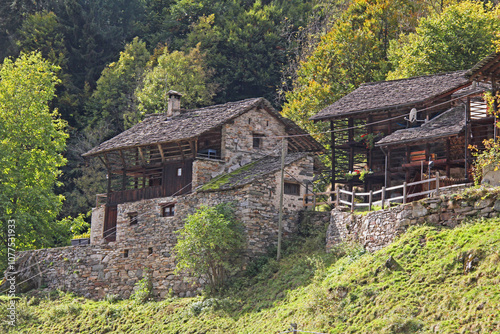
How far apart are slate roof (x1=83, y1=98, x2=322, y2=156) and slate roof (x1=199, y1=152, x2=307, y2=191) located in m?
2.30

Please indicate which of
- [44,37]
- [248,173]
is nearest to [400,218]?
[248,173]

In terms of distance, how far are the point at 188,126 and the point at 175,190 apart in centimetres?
308

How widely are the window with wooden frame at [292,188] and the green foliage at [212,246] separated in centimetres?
287

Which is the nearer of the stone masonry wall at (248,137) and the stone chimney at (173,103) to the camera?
the stone masonry wall at (248,137)

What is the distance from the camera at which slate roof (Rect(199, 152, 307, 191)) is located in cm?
3216

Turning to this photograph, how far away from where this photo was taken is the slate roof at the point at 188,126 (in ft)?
118

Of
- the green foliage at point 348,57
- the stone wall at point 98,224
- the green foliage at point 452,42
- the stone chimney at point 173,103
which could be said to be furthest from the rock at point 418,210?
the green foliage at point 452,42

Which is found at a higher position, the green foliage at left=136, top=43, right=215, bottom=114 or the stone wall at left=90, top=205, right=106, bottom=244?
the green foliage at left=136, top=43, right=215, bottom=114

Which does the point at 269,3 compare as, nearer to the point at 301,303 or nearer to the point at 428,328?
the point at 301,303

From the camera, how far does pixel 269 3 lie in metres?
64.9

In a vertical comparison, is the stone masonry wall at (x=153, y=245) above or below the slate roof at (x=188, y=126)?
below

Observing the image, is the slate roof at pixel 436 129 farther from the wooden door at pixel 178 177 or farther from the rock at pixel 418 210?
the wooden door at pixel 178 177

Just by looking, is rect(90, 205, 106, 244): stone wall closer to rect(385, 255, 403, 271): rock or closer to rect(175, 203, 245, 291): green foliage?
rect(175, 203, 245, 291): green foliage

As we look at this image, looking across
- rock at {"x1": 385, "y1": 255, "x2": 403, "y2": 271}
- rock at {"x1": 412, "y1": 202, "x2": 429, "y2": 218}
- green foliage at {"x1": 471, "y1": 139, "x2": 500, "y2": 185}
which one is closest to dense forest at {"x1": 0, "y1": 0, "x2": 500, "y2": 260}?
green foliage at {"x1": 471, "y1": 139, "x2": 500, "y2": 185}
